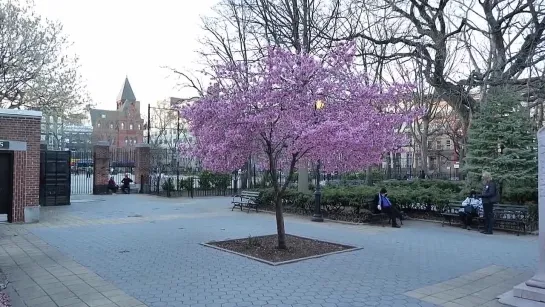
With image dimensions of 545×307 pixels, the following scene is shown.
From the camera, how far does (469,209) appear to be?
12938 millimetres

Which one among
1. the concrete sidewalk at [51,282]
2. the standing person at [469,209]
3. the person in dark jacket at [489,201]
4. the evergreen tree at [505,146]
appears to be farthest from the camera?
the evergreen tree at [505,146]

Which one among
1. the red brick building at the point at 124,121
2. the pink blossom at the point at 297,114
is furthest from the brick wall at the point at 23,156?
the red brick building at the point at 124,121

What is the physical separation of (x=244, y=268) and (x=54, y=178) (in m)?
14.7

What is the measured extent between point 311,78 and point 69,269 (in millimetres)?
5465

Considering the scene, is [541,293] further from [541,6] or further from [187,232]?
[541,6]

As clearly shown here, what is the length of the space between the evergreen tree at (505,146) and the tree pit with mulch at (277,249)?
8.49 m

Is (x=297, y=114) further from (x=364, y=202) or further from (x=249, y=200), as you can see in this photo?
(x=249, y=200)

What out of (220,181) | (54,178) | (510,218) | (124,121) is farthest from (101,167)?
(124,121)

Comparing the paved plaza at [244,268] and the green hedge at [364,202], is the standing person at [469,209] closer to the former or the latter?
the paved plaza at [244,268]

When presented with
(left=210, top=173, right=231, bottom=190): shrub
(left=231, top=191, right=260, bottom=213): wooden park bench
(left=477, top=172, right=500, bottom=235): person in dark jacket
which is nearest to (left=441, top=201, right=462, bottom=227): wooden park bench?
(left=477, top=172, right=500, bottom=235): person in dark jacket

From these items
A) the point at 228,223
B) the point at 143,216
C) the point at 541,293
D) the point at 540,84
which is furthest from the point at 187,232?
the point at 540,84

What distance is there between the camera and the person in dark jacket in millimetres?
11984

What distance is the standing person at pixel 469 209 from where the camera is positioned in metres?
13.0

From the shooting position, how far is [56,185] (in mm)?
19484
